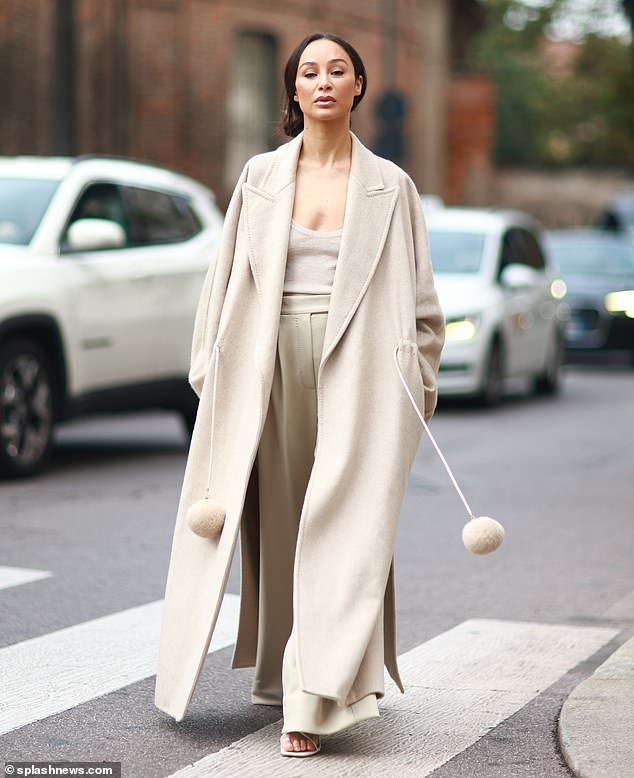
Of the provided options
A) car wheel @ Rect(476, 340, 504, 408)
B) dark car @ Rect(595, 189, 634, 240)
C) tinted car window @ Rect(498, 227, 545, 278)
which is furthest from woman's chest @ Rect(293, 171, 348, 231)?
dark car @ Rect(595, 189, 634, 240)

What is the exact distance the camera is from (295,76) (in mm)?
4672

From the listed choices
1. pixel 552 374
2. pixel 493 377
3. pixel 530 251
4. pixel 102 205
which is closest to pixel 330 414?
pixel 102 205

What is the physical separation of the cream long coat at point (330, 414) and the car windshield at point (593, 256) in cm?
1745

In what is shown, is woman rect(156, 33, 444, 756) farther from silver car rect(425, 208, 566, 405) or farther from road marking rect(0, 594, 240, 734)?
silver car rect(425, 208, 566, 405)

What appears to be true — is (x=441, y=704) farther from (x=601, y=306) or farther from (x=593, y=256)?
(x=593, y=256)

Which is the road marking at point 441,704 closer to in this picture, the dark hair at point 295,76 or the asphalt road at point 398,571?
the asphalt road at point 398,571

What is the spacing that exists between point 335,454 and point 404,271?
549mm

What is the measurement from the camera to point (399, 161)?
22.7 metres

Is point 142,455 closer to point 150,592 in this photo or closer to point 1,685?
point 150,592

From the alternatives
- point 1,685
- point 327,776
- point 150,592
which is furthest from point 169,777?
point 150,592

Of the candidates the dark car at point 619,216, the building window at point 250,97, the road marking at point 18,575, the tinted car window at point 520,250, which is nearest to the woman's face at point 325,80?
the road marking at point 18,575

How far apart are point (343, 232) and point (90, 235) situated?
236 inches

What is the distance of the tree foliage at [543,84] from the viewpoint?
62.0 metres

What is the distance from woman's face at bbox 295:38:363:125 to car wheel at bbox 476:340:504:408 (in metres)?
10.7
